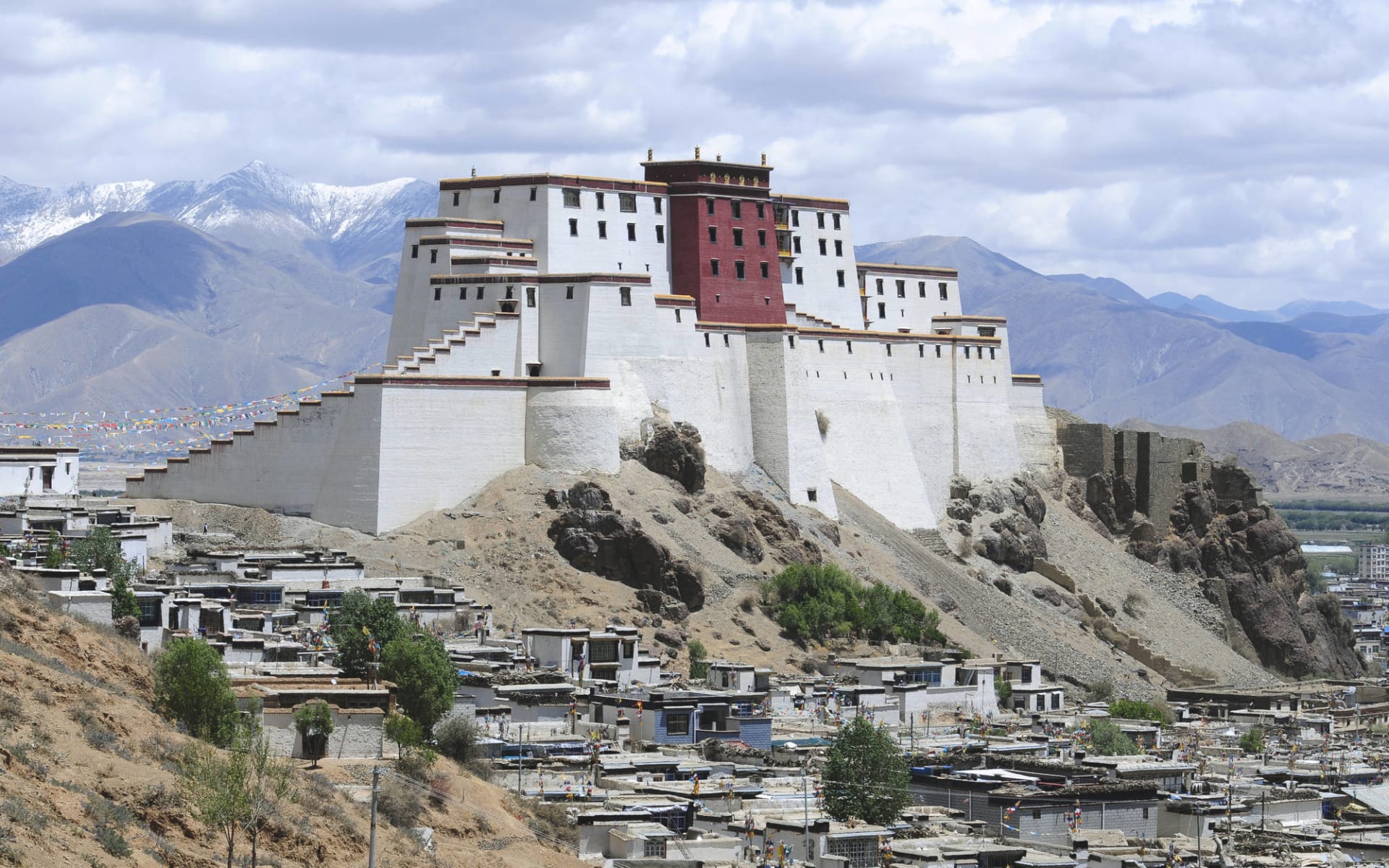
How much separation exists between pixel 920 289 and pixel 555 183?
73.5ft

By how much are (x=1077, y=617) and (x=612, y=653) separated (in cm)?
3461

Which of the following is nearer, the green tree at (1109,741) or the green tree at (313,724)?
the green tree at (313,724)

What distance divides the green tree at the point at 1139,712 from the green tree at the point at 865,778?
23.8m

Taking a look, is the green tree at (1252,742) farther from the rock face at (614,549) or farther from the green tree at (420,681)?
the green tree at (420,681)

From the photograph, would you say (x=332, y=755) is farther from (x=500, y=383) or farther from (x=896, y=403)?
(x=896, y=403)

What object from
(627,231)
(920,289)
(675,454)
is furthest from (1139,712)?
(920,289)

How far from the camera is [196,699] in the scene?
123ft

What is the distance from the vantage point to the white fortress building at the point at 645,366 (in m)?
74.1

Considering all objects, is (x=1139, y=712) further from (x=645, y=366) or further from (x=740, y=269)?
(x=740, y=269)

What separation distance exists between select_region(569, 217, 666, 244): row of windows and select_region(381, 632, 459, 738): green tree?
3978 cm

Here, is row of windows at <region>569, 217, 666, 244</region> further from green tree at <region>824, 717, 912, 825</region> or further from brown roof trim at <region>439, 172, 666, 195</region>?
green tree at <region>824, 717, 912, 825</region>

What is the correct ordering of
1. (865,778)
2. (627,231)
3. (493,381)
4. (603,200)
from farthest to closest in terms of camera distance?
(627,231) < (603,200) < (493,381) < (865,778)

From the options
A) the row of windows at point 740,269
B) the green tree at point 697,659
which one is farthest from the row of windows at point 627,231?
the green tree at point 697,659

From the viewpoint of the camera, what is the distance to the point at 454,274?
8106 cm
